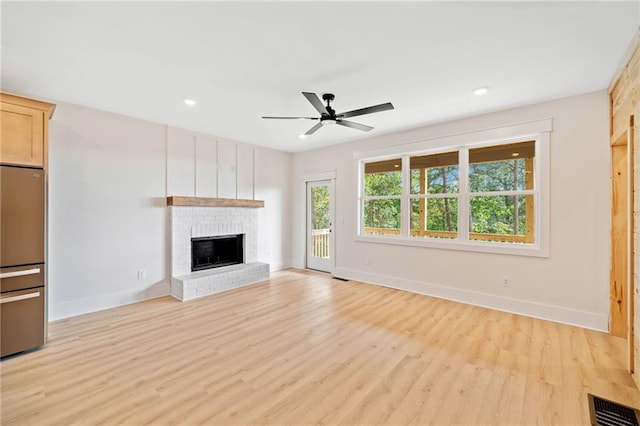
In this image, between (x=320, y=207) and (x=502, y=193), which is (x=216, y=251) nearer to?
(x=320, y=207)

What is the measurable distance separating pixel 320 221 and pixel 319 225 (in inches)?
3.8

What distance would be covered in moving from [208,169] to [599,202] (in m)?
5.54

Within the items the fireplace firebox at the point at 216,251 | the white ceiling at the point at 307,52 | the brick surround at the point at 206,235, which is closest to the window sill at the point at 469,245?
the white ceiling at the point at 307,52

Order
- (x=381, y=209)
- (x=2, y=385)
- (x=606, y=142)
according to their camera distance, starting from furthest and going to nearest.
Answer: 1. (x=381, y=209)
2. (x=606, y=142)
3. (x=2, y=385)

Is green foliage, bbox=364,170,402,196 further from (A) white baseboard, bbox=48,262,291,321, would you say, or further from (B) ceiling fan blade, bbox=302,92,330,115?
(A) white baseboard, bbox=48,262,291,321

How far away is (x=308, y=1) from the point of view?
183 centimetres

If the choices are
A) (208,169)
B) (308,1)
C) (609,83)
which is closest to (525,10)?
(308,1)

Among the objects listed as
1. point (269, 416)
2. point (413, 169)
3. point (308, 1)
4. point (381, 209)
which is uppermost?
point (308, 1)

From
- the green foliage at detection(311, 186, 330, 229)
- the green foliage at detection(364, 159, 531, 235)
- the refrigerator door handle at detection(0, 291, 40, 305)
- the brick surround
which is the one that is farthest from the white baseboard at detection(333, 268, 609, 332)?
the refrigerator door handle at detection(0, 291, 40, 305)

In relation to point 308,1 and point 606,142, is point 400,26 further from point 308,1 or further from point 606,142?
point 606,142

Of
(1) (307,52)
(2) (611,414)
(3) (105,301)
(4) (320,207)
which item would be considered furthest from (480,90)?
(3) (105,301)

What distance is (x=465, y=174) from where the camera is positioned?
427 centimetres

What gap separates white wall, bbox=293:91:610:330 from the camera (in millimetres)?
3215

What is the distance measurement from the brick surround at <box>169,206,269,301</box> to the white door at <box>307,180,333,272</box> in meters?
1.29
